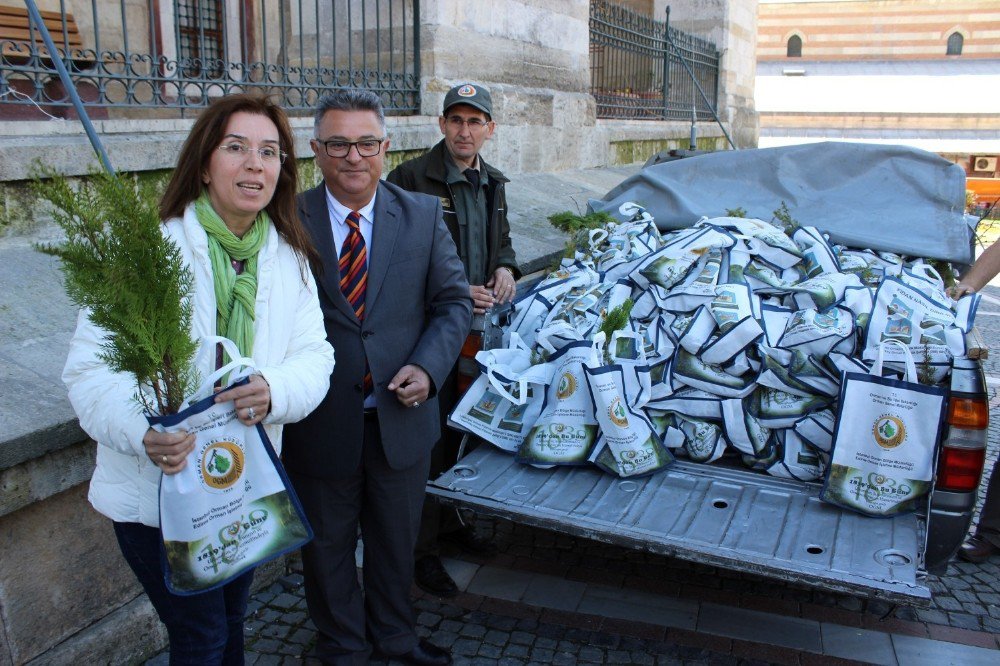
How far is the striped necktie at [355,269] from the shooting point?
2746 millimetres

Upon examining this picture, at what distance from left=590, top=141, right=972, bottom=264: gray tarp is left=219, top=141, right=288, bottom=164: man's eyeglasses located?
10.1 feet

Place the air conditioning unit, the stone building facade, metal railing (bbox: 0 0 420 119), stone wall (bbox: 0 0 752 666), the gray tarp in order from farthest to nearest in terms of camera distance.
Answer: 1. the stone building facade
2. the air conditioning unit
3. the gray tarp
4. metal railing (bbox: 0 0 420 119)
5. stone wall (bbox: 0 0 752 666)

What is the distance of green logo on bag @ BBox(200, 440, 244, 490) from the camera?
202 centimetres

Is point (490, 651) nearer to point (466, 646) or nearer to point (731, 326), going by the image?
point (466, 646)

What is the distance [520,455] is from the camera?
3.37m

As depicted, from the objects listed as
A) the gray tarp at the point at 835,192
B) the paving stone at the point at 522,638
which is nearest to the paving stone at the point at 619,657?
the paving stone at the point at 522,638

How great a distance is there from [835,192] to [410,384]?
3.40m

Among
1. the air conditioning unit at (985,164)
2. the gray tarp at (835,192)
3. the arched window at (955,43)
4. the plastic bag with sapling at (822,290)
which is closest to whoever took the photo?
the plastic bag with sapling at (822,290)

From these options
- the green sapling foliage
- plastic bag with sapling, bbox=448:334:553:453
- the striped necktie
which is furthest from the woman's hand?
plastic bag with sapling, bbox=448:334:553:453

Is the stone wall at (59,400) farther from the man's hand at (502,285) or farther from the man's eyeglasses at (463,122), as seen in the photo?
the man's eyeglasses at (463,122)

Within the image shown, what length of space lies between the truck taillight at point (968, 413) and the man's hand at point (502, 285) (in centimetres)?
182

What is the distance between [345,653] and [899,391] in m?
2.10

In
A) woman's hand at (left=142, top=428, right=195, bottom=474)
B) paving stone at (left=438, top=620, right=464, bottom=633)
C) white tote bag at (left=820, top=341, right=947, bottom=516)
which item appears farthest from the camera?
paving stone at (left=438, top=620, right=464, bottom=633)

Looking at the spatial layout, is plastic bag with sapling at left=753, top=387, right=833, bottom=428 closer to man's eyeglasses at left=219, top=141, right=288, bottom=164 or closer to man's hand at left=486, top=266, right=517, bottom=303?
man's hand at left=486, top=266, right=517, bottom=303
